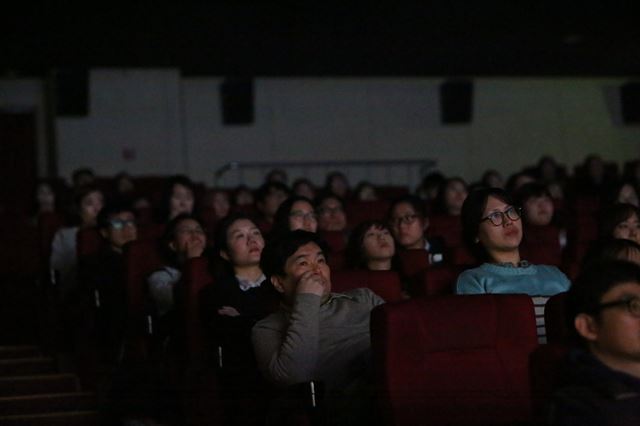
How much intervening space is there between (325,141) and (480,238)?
28.8 feet

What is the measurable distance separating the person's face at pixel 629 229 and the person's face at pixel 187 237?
6.32 feet

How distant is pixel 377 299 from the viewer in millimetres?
3506

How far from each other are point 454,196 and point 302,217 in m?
1.86

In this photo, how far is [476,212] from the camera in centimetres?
381

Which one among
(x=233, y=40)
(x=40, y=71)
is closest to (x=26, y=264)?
(x=233, y=40)

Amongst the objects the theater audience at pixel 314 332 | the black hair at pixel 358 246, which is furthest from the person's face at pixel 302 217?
the theater audience at pixel 314 332

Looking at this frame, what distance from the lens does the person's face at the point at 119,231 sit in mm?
5809

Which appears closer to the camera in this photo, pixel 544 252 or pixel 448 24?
pixel 544 252

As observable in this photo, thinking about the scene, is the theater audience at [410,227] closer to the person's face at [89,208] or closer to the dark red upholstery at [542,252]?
the dark red upholstery at [542,252]

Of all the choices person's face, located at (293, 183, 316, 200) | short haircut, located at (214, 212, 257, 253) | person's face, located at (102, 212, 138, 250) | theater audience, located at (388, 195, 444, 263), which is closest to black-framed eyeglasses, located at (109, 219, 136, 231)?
person's face, located at (102, 212, 138, 250)

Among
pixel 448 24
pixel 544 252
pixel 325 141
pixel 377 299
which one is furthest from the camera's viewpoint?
pixel 325 141

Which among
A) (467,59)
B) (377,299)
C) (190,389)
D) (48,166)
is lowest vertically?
(190,389)

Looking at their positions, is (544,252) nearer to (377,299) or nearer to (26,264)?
(377,299)

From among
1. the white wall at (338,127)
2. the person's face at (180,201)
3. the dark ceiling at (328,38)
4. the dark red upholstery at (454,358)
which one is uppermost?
the dark ceiling at (328,38)
